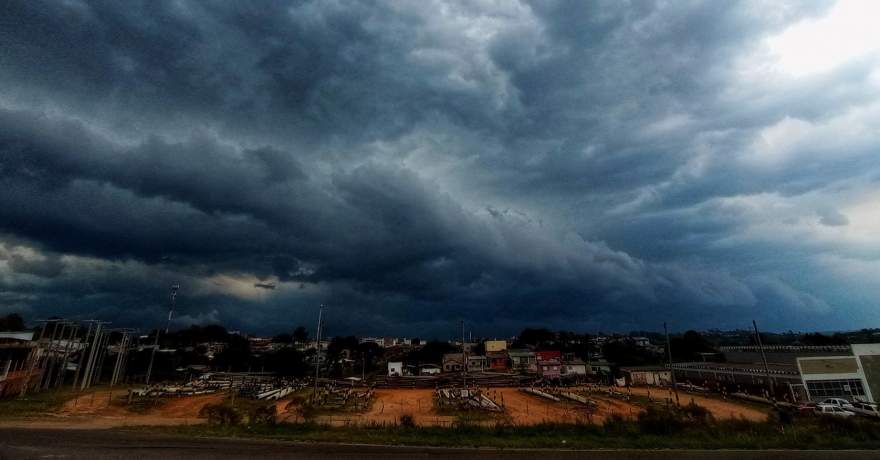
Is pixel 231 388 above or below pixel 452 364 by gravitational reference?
below

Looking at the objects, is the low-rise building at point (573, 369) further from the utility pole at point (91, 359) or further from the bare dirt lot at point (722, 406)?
the utility pole at point (91, 359)

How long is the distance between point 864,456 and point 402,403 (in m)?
43.7

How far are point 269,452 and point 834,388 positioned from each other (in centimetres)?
6238

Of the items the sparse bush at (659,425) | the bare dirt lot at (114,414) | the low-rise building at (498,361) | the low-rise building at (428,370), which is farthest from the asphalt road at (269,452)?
the low-rise building at (498,361)

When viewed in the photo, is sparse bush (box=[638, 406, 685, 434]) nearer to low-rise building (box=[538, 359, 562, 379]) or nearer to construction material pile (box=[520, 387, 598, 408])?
construction material pile (box=[520, 387, 598, 408])

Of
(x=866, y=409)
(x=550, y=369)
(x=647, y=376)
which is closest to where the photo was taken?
(x=866, y=409)

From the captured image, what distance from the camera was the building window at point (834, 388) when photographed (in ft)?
166

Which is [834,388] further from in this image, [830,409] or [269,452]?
[269,452]

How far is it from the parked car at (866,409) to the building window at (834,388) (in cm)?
704

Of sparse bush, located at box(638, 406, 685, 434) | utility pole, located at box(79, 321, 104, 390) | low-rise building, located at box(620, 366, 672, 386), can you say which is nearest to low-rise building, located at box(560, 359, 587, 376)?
low-rise building, located at box(620, 366, 672, 386)

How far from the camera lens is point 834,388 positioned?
50906mm

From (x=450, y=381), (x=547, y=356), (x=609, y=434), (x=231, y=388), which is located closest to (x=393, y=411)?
(x=231, y=388)

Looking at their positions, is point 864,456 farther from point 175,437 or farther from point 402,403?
point 402,403

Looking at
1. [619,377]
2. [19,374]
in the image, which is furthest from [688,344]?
[19,374]
